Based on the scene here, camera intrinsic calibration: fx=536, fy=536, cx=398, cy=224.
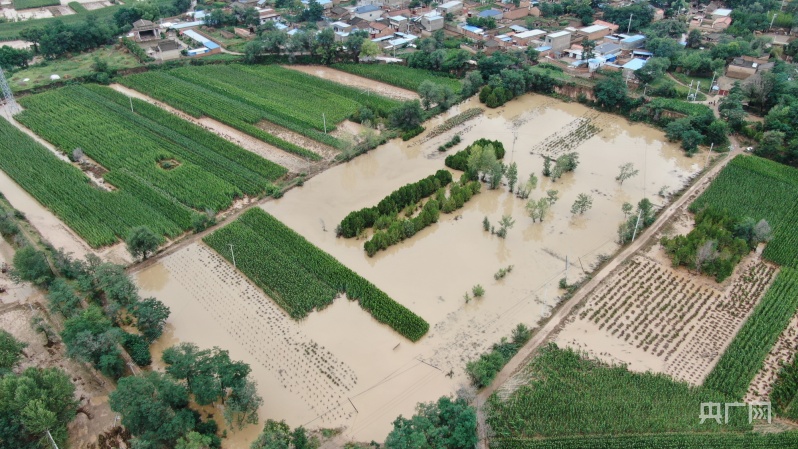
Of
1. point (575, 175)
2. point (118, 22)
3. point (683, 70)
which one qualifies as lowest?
point (575, 175)

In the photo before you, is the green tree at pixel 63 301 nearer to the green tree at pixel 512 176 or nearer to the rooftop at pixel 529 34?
the green tree at pixel 512 176

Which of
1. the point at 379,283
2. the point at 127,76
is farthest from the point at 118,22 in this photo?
the point at 379,283

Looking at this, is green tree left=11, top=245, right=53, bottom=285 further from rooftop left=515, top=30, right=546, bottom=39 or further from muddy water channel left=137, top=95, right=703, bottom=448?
rooftop left=515, top=30, right=546, bottom=39

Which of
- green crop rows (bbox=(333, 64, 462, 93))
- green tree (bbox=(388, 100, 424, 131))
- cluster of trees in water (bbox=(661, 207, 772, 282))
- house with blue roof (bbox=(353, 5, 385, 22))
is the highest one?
house with blue roof (bbox=(353, 5, 385, 22))

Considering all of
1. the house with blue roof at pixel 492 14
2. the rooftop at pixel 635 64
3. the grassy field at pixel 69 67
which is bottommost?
the rooftop at pixel 635 64

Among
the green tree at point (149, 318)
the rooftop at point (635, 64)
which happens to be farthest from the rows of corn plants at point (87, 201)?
the rooftop at point (635, 64)

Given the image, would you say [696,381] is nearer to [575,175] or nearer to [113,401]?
[575,175]
